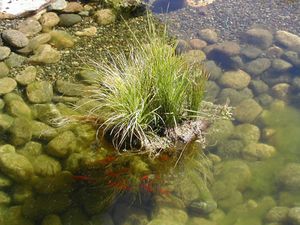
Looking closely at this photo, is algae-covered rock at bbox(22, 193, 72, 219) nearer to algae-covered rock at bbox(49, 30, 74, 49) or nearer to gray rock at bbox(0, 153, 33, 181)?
gray rock at bbox(0, 153, 33, 181)

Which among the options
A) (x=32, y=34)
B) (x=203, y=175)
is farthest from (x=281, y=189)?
(x=32, y=34)

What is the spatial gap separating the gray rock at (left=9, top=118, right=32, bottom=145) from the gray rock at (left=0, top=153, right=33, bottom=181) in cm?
26

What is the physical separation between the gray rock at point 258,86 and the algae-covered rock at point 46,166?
237 centimetres

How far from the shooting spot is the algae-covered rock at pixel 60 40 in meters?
A: 5.13

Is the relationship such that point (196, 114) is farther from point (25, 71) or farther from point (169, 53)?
point (25, 71)

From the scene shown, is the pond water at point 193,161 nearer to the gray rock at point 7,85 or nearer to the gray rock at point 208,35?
the gray rock at point 7,85

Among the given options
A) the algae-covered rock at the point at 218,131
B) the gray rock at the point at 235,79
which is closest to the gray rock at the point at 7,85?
the algae-covered rock at the point at 218,131

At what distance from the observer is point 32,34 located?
5168 mm

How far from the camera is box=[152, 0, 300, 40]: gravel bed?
5.69 m

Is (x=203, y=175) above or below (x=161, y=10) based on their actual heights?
below

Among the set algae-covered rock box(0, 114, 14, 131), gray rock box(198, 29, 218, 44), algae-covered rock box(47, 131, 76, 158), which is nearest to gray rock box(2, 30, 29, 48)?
algae-covered rock box(0, 114, 14, 131)

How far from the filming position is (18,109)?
14.1 ft

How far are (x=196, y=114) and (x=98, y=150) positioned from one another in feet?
3.20

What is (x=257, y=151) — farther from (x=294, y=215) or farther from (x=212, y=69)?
(x=212, y=69)
